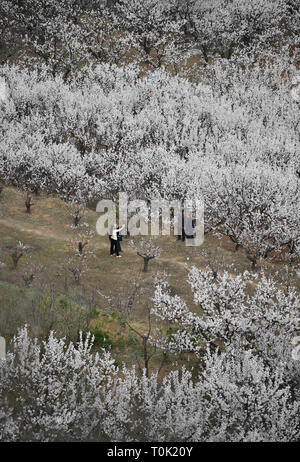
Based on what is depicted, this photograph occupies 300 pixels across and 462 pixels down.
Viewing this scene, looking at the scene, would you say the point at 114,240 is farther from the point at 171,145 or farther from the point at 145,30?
the point at 145,30

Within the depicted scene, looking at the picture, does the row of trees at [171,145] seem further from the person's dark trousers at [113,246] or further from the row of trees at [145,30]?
the row of trees at [145,30]

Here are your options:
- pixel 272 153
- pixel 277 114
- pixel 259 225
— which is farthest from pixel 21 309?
pixel 277 114

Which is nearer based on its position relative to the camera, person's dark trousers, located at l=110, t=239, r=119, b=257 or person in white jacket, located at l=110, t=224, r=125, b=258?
person in white jacket, located at l=110, t=224, r=125, b=258

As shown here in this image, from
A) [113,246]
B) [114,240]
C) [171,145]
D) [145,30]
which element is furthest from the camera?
[145,30]

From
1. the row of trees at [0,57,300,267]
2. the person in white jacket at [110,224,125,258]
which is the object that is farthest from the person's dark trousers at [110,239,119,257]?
the row of trees at [0,57,300,267]

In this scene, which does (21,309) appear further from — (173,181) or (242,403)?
(173,181)

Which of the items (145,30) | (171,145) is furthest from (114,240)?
(145,30)

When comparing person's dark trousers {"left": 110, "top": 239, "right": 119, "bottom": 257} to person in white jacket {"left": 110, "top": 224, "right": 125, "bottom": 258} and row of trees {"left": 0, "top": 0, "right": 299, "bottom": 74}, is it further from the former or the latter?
row of trees {"left": 0, "top": 0, "right": 299, "bottom": 74}

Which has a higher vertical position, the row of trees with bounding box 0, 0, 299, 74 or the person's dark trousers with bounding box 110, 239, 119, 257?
the row of trees with bounding box 0, 0, 299, 74

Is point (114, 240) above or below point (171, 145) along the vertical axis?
below

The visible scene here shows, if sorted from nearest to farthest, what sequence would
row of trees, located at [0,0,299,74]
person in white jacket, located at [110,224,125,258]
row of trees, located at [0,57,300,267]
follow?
1. person in white jacket, located at [110,224,125,258]
2. row of trees, located at [0,57,300,267]
3. row of trees, located at [0,0,299,74]

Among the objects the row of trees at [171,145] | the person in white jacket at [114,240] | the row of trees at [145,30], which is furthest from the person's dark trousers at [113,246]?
the row of trees at [145,30]

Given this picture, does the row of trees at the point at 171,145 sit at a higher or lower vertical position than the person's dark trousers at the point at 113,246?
higher

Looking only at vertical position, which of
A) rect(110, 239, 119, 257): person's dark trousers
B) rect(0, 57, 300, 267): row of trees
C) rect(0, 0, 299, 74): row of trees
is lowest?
rect(110, 239, 119, 257): person's dark trousers
